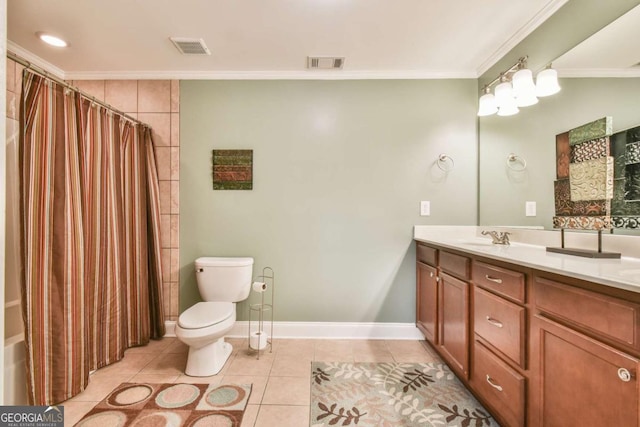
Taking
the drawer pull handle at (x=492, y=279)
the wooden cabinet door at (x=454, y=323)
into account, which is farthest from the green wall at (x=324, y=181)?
the drawer pull handle at (x=492, y=279)

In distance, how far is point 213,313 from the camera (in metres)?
1.88

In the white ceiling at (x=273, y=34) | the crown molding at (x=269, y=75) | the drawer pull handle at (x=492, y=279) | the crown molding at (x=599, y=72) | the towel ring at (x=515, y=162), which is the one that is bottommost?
the drawer pull handle at (x=492, y=279)

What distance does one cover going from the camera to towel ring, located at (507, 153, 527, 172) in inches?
77.5

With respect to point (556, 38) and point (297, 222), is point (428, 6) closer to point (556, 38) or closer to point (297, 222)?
point (556, 38)

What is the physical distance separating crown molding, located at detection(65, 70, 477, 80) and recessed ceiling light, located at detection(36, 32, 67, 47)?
373 millimetres

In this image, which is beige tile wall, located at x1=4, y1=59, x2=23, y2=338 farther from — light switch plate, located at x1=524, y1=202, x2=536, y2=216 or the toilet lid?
light switch plate, located at x1=524, y1=202, x2=536, y2=216

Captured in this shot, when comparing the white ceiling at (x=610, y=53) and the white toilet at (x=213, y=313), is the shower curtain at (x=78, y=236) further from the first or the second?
the white ceiling at (x=610, y=53)

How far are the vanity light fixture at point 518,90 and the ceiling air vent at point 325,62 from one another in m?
1.14

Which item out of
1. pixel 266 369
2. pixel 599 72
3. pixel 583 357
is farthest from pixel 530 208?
pixel 266 369

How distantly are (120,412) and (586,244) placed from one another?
2652 mm

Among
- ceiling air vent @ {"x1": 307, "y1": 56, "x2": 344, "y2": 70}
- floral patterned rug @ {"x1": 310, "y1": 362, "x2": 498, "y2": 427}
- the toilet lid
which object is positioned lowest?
floral patterned rug @ {"x1": 310, "y1": 362, "x2": 498, "y2": 427}

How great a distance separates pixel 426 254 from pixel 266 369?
4.72 ft

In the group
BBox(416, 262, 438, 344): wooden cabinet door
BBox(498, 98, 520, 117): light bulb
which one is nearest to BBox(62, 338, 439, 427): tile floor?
BBox(416, 262, 438, 344): wooden cabinet door

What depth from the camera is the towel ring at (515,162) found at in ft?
6.46
